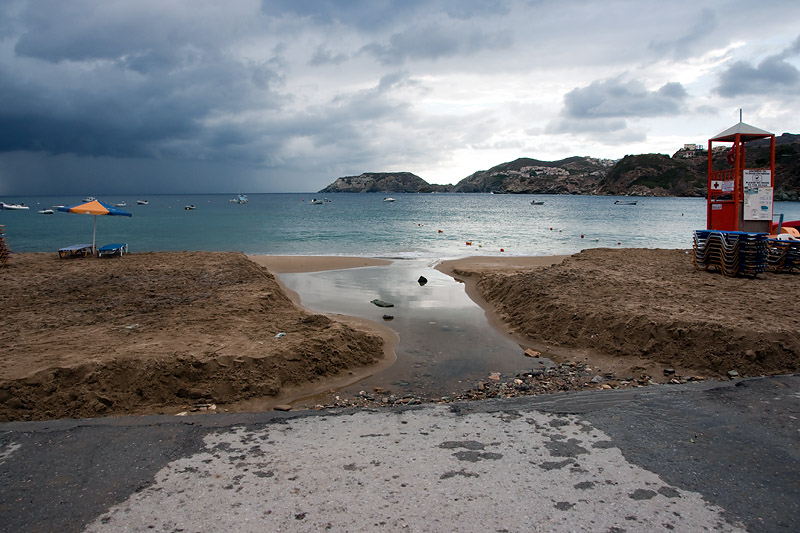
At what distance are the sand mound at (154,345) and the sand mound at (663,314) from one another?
11.7 feet

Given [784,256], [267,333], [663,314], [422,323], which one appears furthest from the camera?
[784,256]

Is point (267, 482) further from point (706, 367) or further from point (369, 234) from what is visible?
point (369, 234)

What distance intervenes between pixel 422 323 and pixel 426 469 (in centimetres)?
623

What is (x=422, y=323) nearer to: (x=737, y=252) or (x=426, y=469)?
(x=426, y=469)

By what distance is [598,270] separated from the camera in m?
11.9

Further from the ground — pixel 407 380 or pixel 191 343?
pixel 191 343

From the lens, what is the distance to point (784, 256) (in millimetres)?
11578

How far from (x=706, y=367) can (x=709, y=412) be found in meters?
2.20

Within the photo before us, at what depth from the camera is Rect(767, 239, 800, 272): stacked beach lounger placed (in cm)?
1152

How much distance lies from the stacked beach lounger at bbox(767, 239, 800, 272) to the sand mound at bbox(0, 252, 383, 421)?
10.5 meters

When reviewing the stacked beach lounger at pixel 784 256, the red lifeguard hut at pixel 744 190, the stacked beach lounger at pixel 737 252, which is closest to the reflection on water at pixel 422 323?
the stacked beach lounger at pixel 737 252

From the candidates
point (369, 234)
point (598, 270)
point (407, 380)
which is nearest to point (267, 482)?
point (407, 380)

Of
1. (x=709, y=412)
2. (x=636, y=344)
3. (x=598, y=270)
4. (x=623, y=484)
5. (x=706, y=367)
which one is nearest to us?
(x=623, y=484)

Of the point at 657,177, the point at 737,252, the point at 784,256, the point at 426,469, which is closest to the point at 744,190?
the point at 784,256
